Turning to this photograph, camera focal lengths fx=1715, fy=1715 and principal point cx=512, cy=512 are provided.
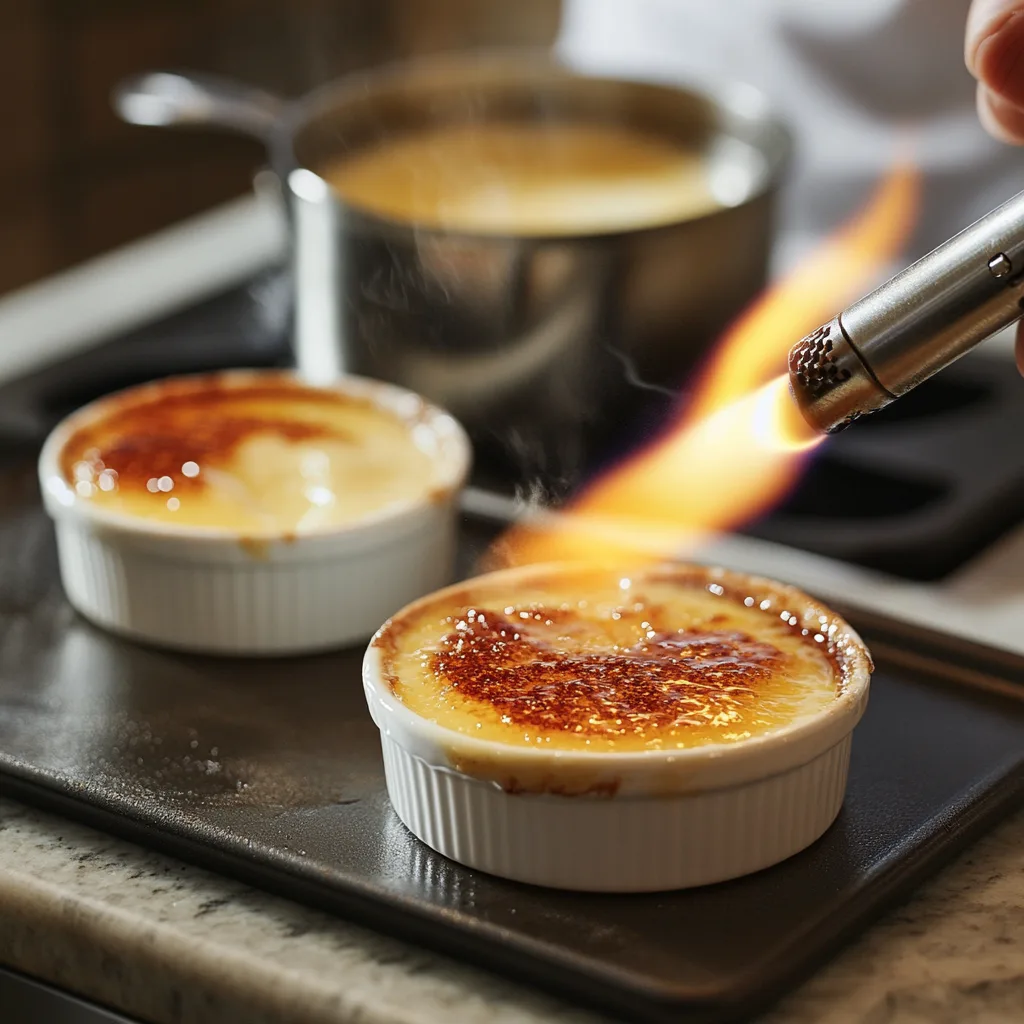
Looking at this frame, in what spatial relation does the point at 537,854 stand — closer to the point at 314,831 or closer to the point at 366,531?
the point at 314,831

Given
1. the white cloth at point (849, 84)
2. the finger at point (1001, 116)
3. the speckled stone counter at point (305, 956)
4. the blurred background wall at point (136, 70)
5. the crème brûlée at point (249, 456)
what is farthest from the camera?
the blurred background wall at point (136, 70)

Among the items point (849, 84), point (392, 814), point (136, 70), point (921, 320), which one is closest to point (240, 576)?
point (392, 814)

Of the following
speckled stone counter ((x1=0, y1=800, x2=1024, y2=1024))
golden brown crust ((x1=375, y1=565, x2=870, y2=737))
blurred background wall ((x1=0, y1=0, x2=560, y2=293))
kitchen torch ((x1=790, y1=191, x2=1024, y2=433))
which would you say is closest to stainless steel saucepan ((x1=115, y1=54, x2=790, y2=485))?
golden brown crust ((x1=375, y1=565, x2=870, y2=737))

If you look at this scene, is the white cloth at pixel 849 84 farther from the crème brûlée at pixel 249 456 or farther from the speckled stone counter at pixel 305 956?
the speckled stone counter at pixel 305 956

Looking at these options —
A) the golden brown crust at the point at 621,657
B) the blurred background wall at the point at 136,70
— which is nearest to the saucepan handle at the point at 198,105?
the golden brown crust at the point at 621,657

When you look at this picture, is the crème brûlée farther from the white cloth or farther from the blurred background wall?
the blurred background wall

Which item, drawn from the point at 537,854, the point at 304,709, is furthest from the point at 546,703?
the point at 304,709
